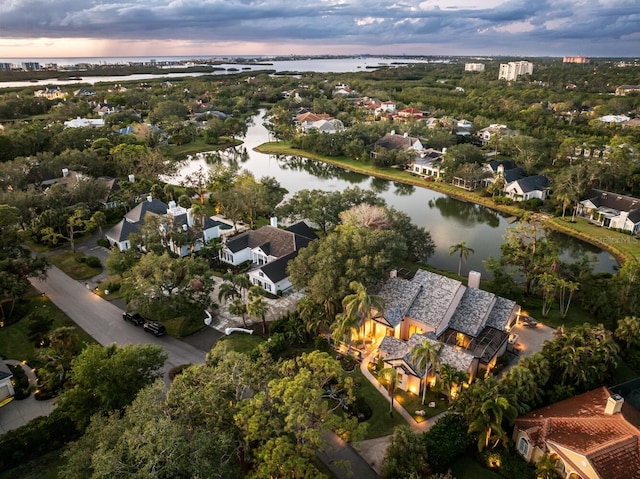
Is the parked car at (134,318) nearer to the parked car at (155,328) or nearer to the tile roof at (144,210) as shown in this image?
the parked car at (155,328)

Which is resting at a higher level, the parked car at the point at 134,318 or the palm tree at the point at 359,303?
the palm tree at the point at 359,303

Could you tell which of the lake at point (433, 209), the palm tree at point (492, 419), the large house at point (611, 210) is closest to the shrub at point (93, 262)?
the lake at point (433, 209)

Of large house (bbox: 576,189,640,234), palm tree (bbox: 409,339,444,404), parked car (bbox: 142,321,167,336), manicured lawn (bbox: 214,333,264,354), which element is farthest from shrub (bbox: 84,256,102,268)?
large house (bbox: 576,189,640,234)

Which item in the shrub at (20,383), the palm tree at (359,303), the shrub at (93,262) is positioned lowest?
the shrub at (20,383)

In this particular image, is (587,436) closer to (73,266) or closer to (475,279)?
(475,279)

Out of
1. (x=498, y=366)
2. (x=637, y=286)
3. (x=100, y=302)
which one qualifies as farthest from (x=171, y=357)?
(x=637, y=286)

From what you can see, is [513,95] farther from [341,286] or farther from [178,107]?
[341,286]
